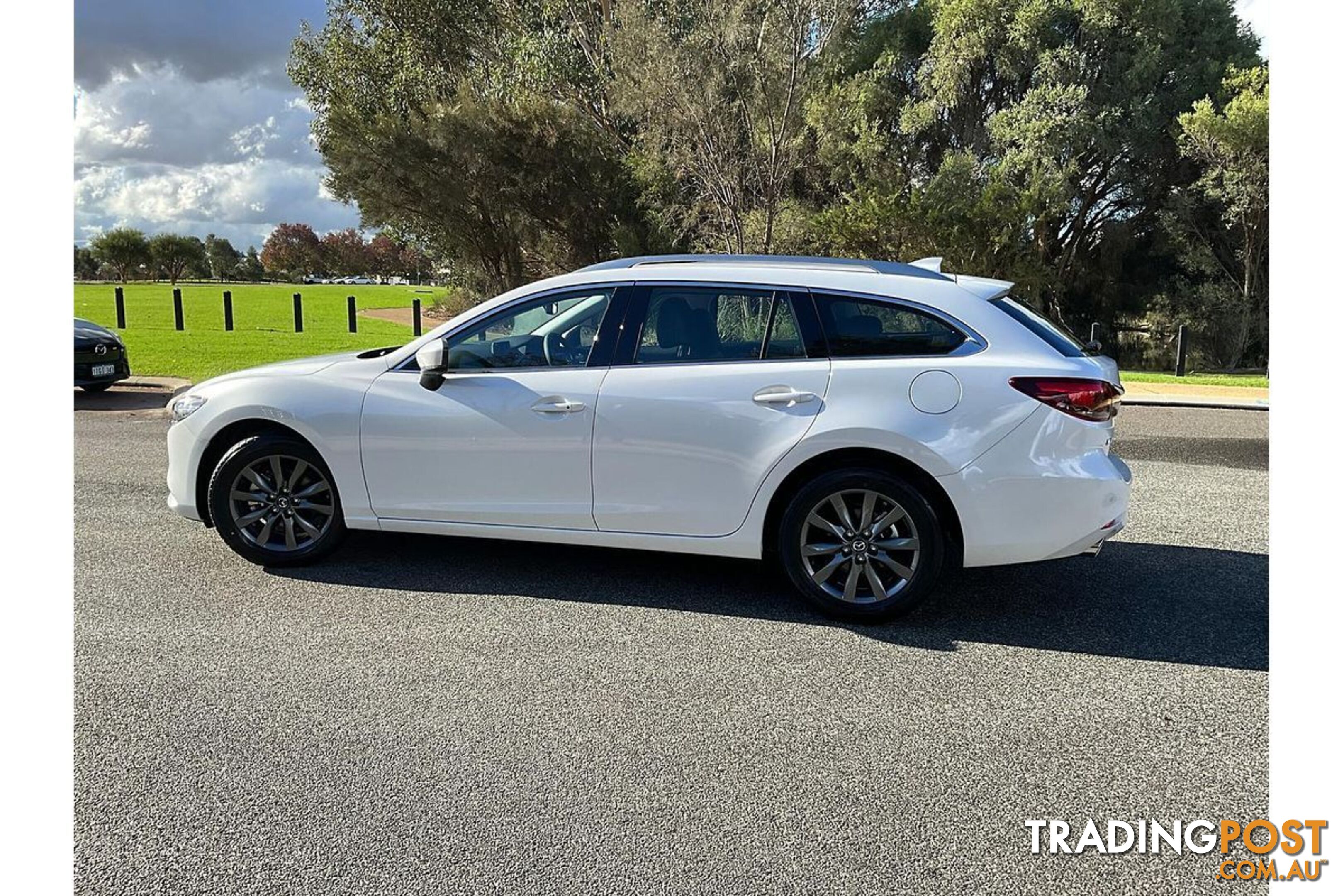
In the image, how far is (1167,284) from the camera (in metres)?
23.8

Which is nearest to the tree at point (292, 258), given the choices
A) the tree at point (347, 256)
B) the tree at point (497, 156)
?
the tree at point (347, 256)

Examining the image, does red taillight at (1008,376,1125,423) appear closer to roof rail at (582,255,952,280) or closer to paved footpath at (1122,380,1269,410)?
roof rail at (582,255,952,280)

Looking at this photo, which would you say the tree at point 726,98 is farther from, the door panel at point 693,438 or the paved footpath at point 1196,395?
the door panel at point 693,438

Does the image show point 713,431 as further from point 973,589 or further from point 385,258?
point 385,258

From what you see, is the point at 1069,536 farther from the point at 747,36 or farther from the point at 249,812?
the point at 747,36

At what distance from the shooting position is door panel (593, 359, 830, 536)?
4.69m

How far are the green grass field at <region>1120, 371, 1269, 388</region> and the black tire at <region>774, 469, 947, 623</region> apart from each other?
12.6 metres

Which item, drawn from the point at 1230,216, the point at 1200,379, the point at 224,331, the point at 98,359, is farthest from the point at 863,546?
the point at 224,331

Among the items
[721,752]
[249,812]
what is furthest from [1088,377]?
[249,812]

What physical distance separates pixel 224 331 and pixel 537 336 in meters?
23.1

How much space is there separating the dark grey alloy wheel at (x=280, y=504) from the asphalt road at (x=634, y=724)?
23 cm

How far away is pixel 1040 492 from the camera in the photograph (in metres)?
4.46

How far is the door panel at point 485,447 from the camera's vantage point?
495 centimetres

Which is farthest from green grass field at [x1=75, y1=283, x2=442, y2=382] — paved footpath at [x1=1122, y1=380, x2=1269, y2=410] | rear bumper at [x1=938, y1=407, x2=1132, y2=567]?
rear bumper at [x1=938, y1=407, x2=1132, y2=567]
